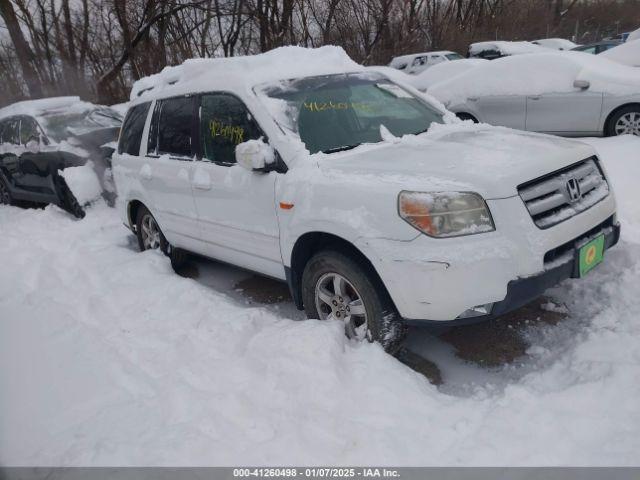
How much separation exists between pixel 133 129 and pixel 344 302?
10.6ft

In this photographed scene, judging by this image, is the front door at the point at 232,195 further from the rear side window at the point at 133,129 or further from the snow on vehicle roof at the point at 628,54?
the snow on vehicle roof at the point at 628,54

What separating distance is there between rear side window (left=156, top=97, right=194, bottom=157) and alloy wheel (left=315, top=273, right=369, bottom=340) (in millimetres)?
1724

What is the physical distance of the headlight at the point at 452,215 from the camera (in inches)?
104

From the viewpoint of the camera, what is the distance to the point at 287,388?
280cm

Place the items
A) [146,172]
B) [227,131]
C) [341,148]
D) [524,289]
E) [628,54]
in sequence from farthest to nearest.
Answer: [628,54]
[146,172]
[227,131]
[341,148]
[524,289]

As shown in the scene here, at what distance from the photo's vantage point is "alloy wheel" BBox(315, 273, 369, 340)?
10.3ft

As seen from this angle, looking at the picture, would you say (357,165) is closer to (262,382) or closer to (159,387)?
(262,382)

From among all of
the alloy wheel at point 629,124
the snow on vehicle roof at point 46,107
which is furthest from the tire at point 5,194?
the alloy wheel at point 629,124

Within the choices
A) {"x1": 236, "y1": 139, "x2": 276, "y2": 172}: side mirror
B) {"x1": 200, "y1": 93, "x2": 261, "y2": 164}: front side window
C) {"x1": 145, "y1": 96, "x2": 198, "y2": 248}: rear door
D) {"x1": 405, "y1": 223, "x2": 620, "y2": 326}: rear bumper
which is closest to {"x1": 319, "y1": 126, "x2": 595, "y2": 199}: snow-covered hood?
{"x1": 236, "y1": 139, "x2": 276, "y2": 172}: side mirror

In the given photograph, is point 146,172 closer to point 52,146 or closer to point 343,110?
point 343,110

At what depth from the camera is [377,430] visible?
248cm

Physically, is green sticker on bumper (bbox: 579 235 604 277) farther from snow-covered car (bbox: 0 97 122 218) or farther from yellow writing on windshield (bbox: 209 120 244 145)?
snow-covered car (bbox: 0 97 122 218)

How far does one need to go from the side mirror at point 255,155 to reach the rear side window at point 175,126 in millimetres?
1026

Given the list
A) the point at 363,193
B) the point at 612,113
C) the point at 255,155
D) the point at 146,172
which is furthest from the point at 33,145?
the point at 612,113
